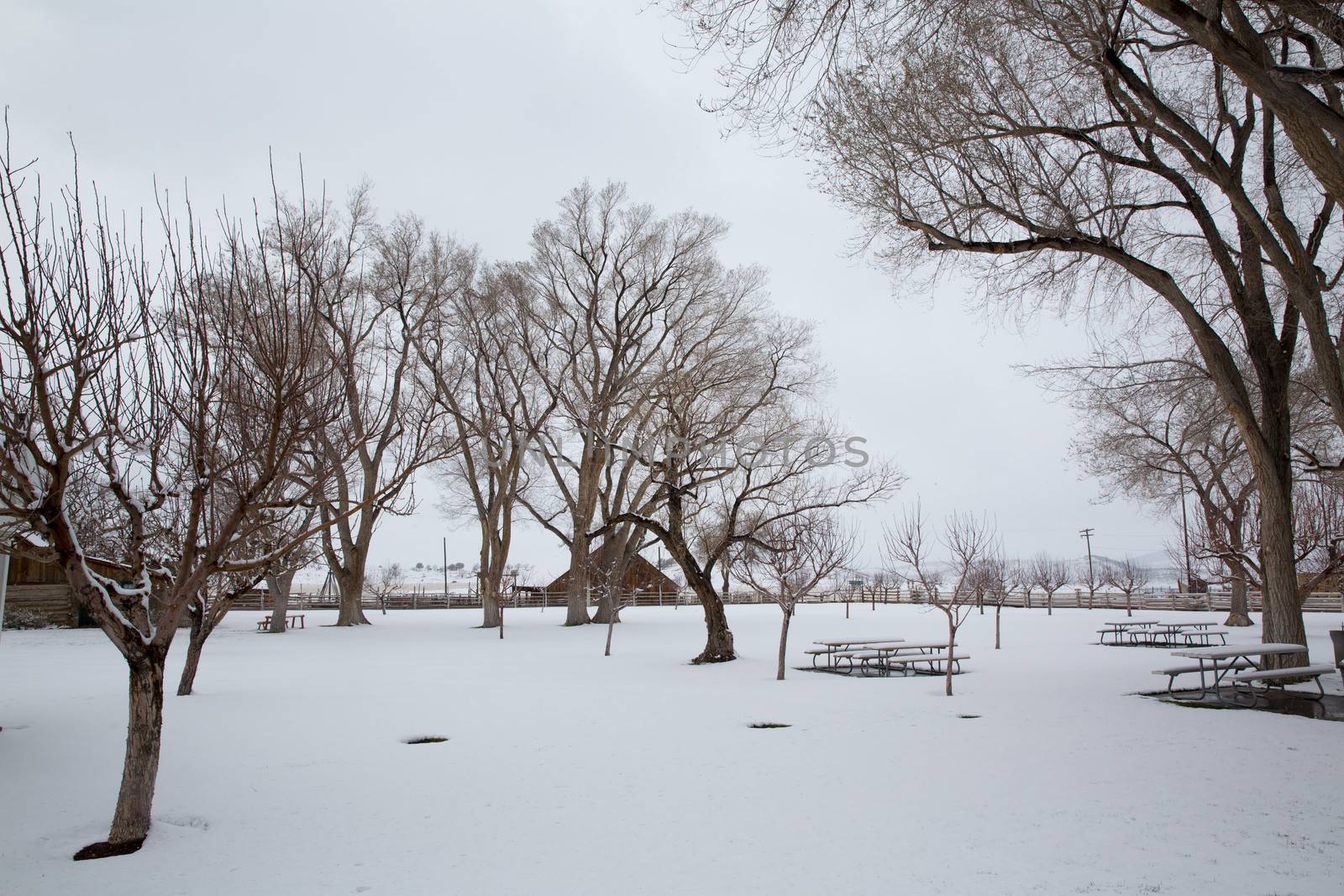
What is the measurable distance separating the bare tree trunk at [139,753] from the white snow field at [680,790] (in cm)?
19

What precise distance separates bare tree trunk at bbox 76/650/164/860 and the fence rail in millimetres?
29297

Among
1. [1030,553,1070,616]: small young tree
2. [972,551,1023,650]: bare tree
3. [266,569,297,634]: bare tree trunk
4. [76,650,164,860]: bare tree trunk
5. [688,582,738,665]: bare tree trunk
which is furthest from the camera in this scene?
[1030,553,1070,616]: small young tree

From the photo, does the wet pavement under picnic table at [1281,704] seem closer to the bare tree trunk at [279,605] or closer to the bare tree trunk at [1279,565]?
the bare tree trunk at [1279,565]

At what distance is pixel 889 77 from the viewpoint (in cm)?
1002

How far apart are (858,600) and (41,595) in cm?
3981

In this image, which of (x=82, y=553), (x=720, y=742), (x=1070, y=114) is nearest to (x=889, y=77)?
(x=1070, y=114)

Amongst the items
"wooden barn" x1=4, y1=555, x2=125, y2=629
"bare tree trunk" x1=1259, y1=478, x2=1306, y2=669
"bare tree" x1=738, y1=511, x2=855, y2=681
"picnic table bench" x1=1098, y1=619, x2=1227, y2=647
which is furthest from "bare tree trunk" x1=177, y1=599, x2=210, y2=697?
"picnic table bench" x1=1098, y1=619, x2=1227, y2=647

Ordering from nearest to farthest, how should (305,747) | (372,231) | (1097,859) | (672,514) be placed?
(1097,859)
(305,747)
(672,514)
(372,231)

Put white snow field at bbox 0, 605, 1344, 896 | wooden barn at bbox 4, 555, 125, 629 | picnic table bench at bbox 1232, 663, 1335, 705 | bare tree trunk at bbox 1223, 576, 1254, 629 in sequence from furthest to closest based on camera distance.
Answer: wooden barn at bbox 4, 555, 125, 629 → bare tree trunk at bbox 1223, 576, 1254, 629 → picnic table bench at bbox 1232, 663, 1335, 705 → white snow field at bbox 0, 605, 1344, 896

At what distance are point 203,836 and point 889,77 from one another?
10472 millimetres

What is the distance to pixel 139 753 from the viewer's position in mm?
5410

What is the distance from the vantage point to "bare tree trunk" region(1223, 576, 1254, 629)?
→ 24516mm

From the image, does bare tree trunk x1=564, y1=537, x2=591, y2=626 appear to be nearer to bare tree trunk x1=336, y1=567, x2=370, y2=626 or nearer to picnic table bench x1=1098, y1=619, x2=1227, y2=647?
bare tree trunk x1=336, y1=567, x2=370, y2=626

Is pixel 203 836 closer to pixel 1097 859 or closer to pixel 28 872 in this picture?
pixel 28 872
